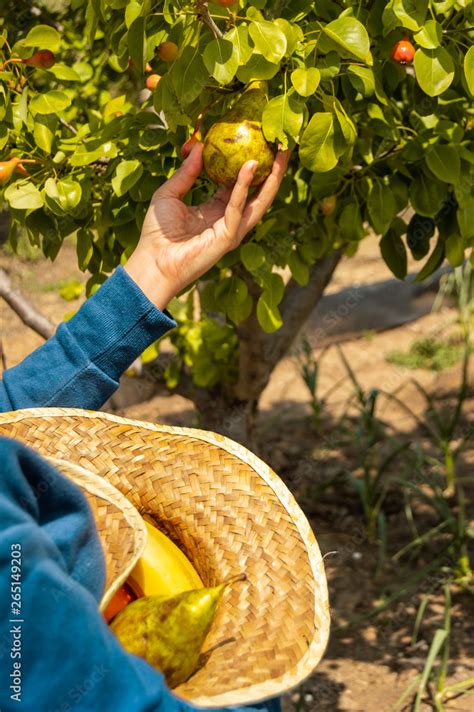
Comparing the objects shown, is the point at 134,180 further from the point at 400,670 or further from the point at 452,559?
the point at 452,559

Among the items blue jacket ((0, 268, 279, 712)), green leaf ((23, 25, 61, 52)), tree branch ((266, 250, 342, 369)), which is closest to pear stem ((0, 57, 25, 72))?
green leaf ((23, 25, 61, 52))

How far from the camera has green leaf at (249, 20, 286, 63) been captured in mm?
1499

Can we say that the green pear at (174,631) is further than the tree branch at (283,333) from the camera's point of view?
No

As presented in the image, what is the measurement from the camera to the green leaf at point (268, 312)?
206 cm

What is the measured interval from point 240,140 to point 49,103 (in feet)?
1.57

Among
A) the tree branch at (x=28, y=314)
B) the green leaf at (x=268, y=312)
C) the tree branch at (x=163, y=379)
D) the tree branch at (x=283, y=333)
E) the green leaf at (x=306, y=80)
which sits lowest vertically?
the tree branch at (x=163, y=379)

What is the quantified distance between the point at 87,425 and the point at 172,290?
0.34m

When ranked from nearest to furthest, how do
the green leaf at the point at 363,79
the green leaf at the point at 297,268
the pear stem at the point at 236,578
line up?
the pear stem at the point at 236,578 → the green leaf at the point at 363,79 → the green leaf at the point at 297,268

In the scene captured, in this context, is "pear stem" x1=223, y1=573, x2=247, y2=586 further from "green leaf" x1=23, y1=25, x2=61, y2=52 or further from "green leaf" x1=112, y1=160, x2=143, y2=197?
"green leaf" x1=23, y1=25, x2=61, y2=52

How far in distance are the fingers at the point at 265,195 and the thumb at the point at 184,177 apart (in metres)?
0.12

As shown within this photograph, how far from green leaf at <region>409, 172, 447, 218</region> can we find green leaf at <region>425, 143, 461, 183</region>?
3.9 inches

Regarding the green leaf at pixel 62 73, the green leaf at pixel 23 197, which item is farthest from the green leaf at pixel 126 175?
the green leaf at pixel 62 73

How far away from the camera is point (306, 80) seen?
1554 mm

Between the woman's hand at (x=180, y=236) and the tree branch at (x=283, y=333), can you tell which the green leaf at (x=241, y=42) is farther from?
the tree branch at (x=283, y=333)
